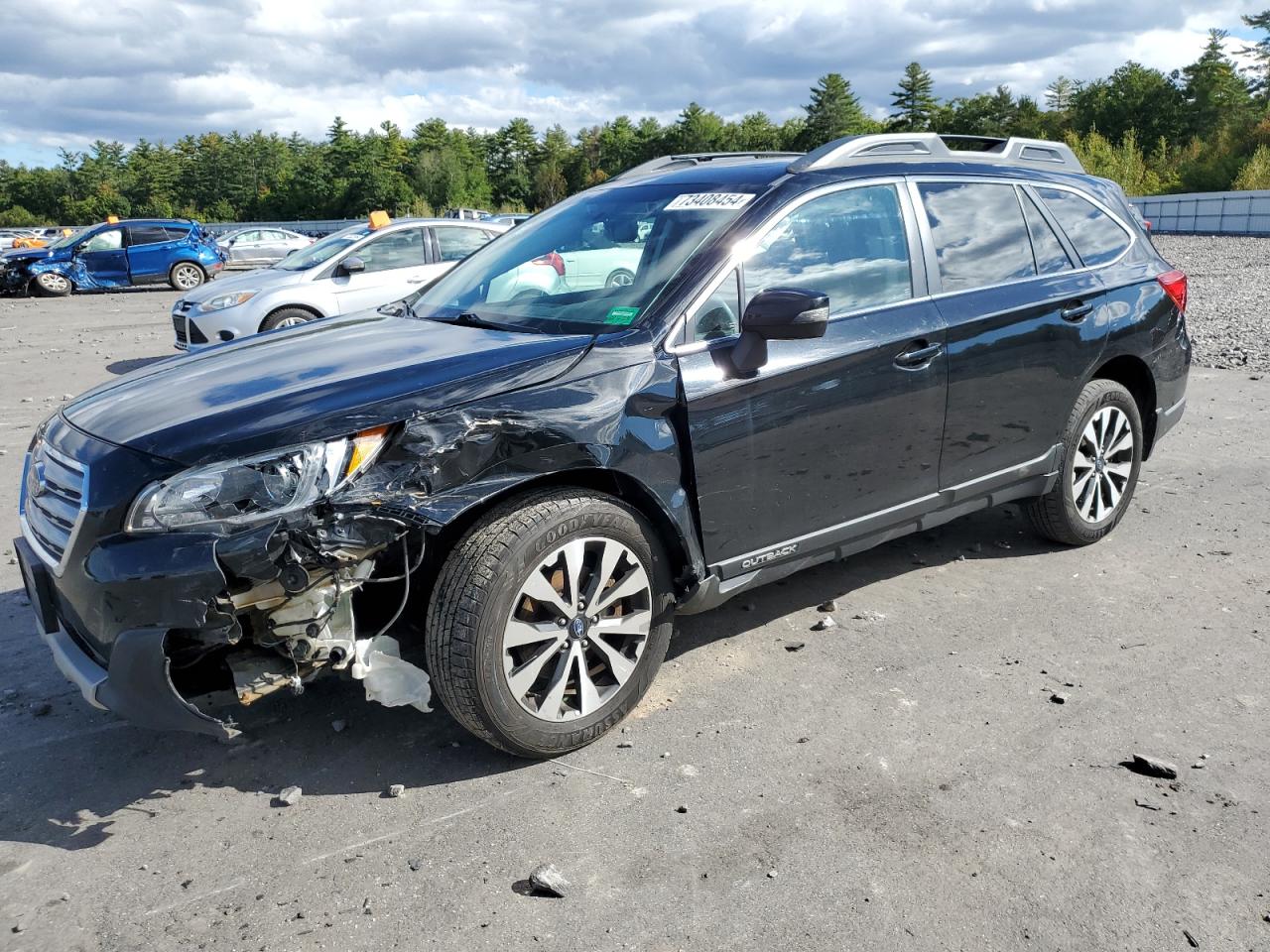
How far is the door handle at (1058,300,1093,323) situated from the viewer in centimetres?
471

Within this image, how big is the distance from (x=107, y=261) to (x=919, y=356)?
24.5 m

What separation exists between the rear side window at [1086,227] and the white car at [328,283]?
24.1 ft

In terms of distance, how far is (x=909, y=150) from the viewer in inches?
177

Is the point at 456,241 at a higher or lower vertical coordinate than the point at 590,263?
higher

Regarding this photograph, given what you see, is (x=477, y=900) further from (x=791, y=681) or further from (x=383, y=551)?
(x=791, y=681)

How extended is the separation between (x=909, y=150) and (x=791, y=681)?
7.78ft

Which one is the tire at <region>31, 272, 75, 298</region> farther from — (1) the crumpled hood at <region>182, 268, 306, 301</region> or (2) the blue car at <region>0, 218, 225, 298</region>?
(1) the crumpled hood at <region>182, 268, 306, 301</region>

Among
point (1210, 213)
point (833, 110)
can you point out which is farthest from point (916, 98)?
point (1210, 213)

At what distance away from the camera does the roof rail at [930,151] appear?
13.7 ft

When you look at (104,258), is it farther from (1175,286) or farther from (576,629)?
(576,629)

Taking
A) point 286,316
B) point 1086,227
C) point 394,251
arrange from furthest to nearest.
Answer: point 394,251 → point 286,316 → point 1086,227

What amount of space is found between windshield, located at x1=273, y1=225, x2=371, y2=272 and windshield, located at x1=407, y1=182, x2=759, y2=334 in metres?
7.46

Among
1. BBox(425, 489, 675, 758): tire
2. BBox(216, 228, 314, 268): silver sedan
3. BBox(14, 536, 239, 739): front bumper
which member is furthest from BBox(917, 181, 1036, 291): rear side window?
BBox(216, 228, 314, 268): silver sedan

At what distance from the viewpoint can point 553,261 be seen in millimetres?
4262
